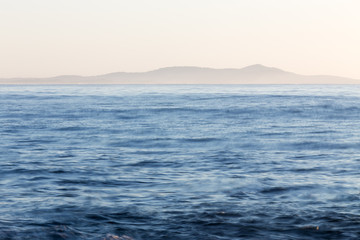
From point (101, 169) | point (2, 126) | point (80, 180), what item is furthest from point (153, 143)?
point (2, 126)

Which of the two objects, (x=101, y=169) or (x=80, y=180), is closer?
(x=80, y=180)

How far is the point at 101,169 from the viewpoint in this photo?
1450cm

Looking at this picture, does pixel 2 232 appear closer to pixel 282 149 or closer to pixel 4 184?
pixel 4 184

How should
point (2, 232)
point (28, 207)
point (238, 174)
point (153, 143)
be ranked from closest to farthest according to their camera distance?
1. point (2, 232)
2. point (28, 207)
3. point (238, 174)
4. point (153, 143)

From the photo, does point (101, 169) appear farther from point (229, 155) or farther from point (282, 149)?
point (282, 149)

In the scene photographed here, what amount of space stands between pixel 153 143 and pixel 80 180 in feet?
29.8

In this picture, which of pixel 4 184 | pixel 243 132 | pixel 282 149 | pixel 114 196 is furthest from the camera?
pixel 243 132

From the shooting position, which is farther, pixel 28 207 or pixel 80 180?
pixel 80 180

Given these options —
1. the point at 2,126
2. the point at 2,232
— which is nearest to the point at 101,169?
the point at 2,232

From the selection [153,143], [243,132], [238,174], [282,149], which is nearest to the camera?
[238,174]

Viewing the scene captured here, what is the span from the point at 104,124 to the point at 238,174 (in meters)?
18.6

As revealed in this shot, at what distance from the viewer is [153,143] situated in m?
21.8

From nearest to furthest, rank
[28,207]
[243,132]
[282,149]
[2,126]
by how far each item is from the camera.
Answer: [28,207] → [282,149] → [243,132] → [2,126]

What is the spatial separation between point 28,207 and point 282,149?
445 inches
